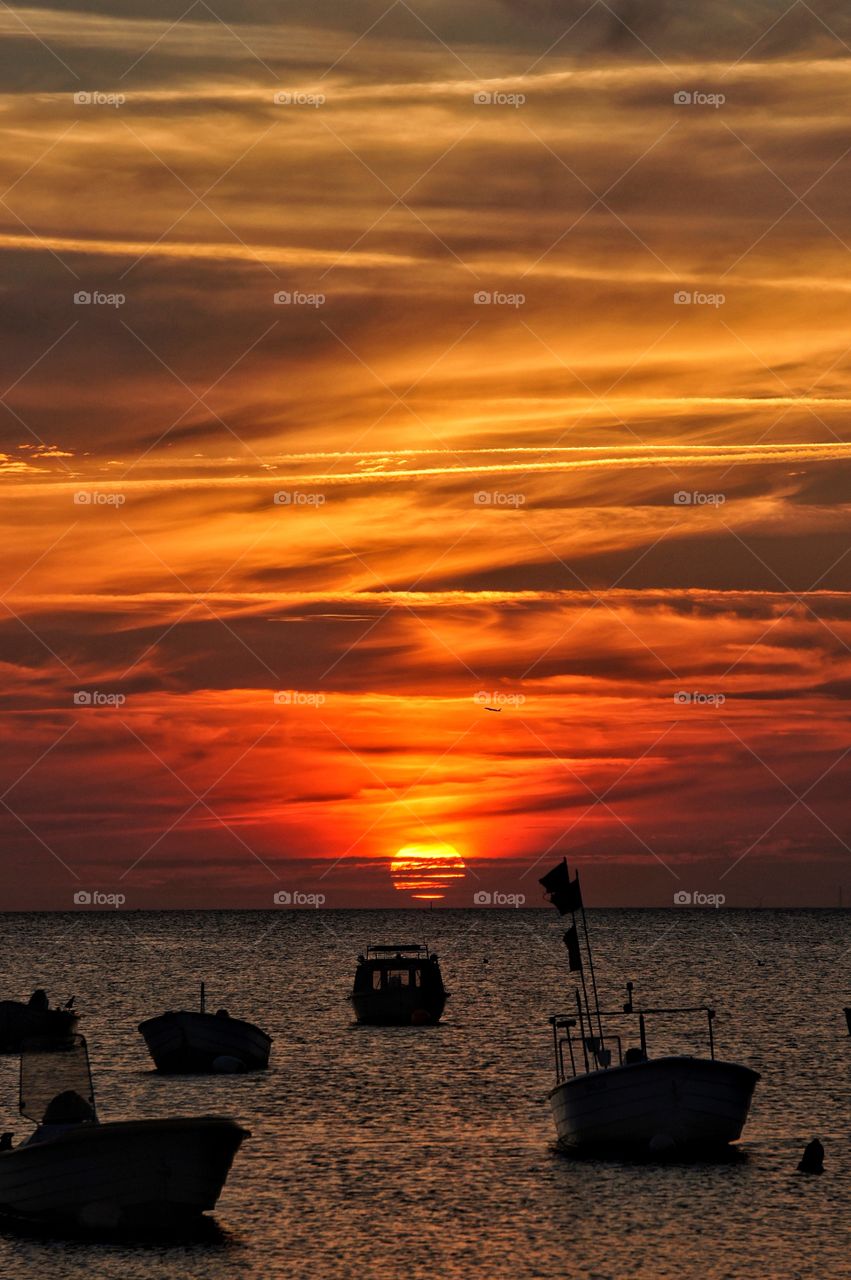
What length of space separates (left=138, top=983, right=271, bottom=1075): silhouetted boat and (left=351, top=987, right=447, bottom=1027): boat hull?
23311 millimetres

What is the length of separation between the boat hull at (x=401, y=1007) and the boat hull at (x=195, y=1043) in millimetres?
23299

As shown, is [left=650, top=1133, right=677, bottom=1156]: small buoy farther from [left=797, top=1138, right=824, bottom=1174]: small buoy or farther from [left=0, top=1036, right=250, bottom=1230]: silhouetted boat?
[left=0, top=1036, right=250, bottom=1230]: silhouetted boat

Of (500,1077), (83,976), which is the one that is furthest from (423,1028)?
(83,976)

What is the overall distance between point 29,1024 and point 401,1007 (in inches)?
907

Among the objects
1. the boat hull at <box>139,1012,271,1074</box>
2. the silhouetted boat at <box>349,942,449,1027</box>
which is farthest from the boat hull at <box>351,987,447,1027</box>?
the boat hull at <box>139,1012,271,1074</box>

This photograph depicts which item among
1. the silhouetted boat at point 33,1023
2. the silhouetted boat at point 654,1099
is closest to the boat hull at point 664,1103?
the silhouetted boat at point 654,1099

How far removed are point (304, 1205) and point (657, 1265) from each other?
9918mm

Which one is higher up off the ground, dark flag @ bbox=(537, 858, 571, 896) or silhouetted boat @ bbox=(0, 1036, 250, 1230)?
dark flag @ bbox=(537, 858, 571, 896)

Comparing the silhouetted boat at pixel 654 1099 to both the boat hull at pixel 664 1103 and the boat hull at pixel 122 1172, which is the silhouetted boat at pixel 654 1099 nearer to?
the boat hull at pixel 664 1103

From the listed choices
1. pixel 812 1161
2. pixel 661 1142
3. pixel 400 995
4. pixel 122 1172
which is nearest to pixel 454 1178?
pixel 661 1142

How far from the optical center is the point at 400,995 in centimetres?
9450

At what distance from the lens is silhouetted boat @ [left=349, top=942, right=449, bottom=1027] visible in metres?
94.5

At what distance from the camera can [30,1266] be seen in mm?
35500

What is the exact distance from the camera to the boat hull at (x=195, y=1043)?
69.6 metres
